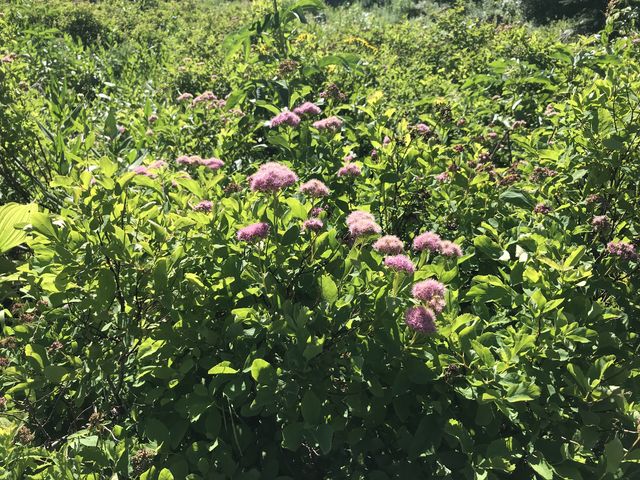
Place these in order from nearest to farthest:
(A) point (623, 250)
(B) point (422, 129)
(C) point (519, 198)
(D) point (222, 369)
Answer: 1. (D) point (222, 369)
2. (A) point (623, 250)
3. (C) point (519, 198)
4. (B) point (422, 129)

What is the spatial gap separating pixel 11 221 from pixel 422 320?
4.94ft

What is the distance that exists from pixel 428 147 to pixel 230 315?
1678mm

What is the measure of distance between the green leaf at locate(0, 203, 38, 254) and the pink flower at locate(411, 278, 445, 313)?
4.56 feet

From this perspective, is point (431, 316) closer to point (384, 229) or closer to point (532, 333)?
point (532, 333)

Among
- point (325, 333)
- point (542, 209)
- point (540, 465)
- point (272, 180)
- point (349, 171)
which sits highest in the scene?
point (272, 180)

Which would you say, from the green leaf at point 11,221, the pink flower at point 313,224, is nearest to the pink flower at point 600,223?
the pink flower at point 313,224

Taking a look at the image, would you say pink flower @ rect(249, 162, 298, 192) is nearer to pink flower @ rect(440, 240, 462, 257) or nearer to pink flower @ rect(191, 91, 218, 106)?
pink flower @ rect(440, 240, 462, 257)

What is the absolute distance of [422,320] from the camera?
4.65 ft

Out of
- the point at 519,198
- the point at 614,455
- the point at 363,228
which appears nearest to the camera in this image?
the point at 614,455

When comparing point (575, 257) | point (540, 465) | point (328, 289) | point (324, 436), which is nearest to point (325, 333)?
point (328, 289)

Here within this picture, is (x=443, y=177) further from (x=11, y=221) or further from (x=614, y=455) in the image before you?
(x=11, y=221)

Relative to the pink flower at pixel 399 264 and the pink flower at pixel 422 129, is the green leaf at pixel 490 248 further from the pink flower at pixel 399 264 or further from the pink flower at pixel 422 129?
the pink flower at pixel 422 129

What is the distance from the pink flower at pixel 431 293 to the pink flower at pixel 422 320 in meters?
0.04

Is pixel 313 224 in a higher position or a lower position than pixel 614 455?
higher
